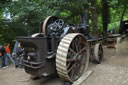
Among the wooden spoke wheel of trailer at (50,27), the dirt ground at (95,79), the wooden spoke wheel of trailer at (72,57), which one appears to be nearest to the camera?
the wooden spoke wheel of trailer at (72,57)

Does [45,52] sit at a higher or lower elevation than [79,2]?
lower

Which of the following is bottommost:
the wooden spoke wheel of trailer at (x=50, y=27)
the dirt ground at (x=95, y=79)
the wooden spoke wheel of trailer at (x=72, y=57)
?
the dirt ground at (x=95, y=79)

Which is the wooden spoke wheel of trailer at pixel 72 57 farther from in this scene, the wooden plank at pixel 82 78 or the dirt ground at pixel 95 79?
the dirt ground at pixel 95 79

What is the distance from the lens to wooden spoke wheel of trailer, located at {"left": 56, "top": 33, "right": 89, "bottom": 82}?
3154 millimetres

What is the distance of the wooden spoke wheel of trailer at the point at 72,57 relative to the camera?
3.15 m

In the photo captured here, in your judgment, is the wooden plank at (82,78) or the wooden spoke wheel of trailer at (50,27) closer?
the wooden plank at (82,78)

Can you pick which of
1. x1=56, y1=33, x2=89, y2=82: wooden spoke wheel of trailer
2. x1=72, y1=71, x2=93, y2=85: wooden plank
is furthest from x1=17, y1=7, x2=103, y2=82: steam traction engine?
x1=72, y1=71, x2=93, y2=85: wooden plank

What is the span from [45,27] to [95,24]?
178 inches

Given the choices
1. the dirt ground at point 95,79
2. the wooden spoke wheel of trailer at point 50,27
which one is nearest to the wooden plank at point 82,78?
the dirt ground at point 95,79

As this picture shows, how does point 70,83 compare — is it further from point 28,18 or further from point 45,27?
point 28,18

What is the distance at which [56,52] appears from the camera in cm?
353

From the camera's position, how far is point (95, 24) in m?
7.68

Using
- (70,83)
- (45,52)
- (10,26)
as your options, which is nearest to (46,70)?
(45,52)

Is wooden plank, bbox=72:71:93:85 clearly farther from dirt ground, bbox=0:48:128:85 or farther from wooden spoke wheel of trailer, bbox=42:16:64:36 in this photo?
wooden spoke wheel of trailer, bbox=42:16:64:36
